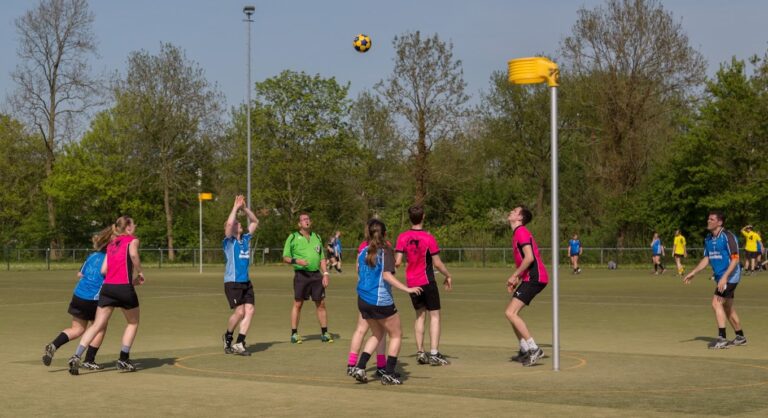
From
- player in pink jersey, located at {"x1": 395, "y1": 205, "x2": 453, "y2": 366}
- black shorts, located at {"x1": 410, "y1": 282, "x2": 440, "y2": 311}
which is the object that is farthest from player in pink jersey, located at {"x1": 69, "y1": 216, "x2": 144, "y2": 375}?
black shorts, located at {"x1": 410, "y1": 282, "x2": 440, "y2": 311}

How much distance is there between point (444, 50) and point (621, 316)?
49250 millimetres

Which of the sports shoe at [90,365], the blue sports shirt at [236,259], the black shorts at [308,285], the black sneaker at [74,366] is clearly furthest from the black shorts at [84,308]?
the black shorts at [308,285]

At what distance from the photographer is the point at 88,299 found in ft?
47.7

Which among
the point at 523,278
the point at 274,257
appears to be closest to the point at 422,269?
the point at 523,278

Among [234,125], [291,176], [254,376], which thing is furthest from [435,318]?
[234,125]

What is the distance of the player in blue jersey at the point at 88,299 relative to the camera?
14266 mm

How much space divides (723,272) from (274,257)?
5371cm

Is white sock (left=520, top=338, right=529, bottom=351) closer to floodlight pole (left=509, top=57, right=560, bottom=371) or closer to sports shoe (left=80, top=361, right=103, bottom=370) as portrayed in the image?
floodlight pole (left=509, top=57, right=560, bottom=371)

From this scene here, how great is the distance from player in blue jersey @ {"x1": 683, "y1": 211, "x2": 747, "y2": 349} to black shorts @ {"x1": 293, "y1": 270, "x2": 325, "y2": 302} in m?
5.52

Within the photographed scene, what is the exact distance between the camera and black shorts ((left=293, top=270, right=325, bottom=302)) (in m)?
18.2

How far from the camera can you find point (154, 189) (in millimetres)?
80688

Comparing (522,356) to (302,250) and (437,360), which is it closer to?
(437,360)

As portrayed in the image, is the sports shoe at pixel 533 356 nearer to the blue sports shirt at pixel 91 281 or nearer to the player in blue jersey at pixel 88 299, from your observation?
the player in blue jersey at pixel 88 299

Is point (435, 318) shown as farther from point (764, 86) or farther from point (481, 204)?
point (481, 204)
